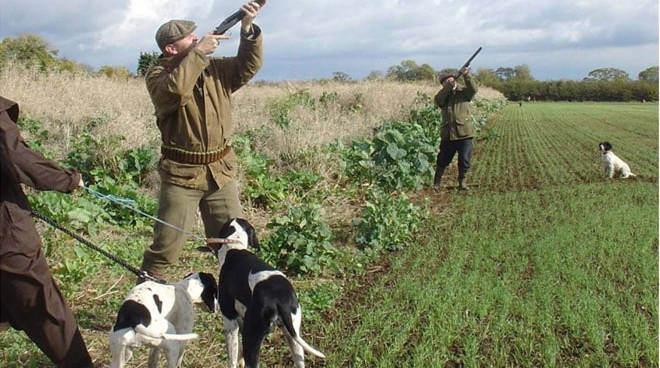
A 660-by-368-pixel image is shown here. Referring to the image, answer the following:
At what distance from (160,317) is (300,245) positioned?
2.51 m

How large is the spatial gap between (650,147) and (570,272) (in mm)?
13770

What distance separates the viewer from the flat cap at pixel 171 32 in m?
3.57

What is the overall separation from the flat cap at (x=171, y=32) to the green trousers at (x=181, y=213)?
0.92m

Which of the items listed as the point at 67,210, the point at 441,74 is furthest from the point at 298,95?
the point at 67,210

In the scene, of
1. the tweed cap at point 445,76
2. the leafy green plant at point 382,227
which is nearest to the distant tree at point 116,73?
the tweed cap at point 445,76

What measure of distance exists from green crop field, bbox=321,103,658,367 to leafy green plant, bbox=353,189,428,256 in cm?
23

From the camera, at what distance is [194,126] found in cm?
370

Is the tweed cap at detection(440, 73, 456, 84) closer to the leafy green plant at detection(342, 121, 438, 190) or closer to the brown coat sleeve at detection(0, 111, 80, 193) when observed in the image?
the leafy green plant at detection(342, 121, 438, 190)

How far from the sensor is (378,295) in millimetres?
5031

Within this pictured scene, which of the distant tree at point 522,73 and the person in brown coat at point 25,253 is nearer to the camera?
the person in brown coat at point 25,253

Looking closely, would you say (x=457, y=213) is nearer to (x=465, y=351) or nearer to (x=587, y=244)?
(x=587, y=244)

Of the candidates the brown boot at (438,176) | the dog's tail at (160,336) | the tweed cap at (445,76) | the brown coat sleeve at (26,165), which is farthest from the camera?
the brown boot at (438,176)

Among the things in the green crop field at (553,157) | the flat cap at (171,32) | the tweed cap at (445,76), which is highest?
the flat cap at (171,32)

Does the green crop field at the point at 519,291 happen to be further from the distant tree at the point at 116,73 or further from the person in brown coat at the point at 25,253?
the distant tree at the point at 116,73
